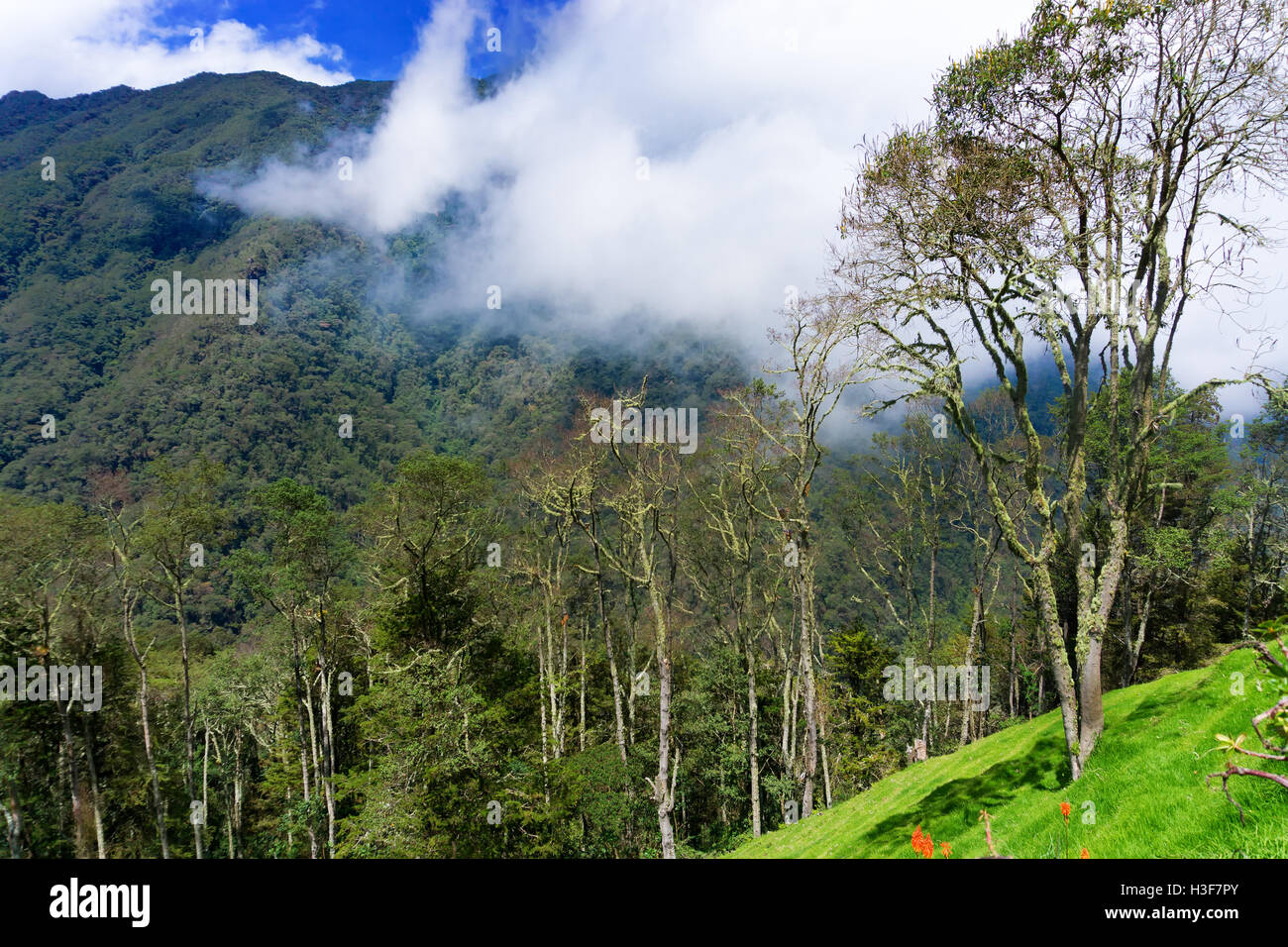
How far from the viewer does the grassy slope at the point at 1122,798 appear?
13.9 ft

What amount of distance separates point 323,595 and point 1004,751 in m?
25.9

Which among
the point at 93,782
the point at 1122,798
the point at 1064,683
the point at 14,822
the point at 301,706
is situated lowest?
the point at 14,822

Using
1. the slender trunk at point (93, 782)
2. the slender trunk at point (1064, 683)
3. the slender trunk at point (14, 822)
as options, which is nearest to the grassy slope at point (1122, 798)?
the slender trunk at point (1064, 683)

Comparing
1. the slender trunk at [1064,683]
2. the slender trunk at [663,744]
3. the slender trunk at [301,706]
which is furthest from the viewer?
the slender trunk at [301,706]

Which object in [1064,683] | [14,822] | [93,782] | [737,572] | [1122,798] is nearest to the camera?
[1122,798]

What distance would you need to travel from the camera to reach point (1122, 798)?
590 centimetres

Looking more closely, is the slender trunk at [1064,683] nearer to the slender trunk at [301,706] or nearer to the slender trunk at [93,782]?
the slender trunk at [301,706]

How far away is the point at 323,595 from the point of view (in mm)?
25703

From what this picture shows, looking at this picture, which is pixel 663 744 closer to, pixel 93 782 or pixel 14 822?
pixel 93 782

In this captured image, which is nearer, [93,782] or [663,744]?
[663,744]

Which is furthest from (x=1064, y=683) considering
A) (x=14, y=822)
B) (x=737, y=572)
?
(x=14, y=822)

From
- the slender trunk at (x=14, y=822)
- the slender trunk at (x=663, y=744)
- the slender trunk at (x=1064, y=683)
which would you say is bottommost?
the slender trunk at (x=14, y=822)

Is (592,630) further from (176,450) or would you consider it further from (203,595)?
(176,450)
